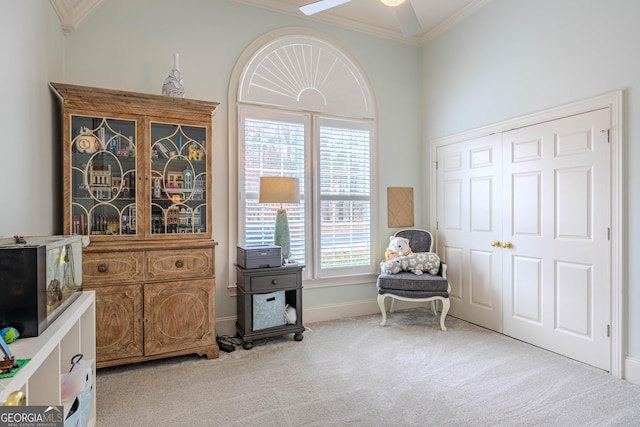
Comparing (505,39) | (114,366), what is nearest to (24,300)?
(114,366)

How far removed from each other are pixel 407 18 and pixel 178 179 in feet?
7.32

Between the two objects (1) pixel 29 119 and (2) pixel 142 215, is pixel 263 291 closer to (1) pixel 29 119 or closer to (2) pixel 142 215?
(2) pixel 142 215

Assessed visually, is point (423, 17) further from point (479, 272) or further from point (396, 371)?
point (396, 371)

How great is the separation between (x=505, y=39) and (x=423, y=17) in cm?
97

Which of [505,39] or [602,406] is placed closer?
[602,406]

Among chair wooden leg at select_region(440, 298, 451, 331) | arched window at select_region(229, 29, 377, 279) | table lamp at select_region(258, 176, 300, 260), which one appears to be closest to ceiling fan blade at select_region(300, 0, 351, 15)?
arched window at select_region(229, 29, 377, 279)

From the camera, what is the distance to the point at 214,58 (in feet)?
Result: 11.2

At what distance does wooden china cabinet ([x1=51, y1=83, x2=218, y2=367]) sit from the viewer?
260 cm

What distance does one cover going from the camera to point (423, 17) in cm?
391

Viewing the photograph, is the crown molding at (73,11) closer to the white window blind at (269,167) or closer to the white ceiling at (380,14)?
the white ceiling at (380,14)

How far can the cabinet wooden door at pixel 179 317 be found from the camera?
107 inches

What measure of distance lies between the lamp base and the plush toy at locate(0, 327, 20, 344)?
7.54 ft

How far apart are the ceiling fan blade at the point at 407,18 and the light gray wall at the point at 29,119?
2359 millimetres

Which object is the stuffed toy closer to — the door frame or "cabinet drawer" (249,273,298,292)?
"cabinet drawer" (249,273,298,292)
